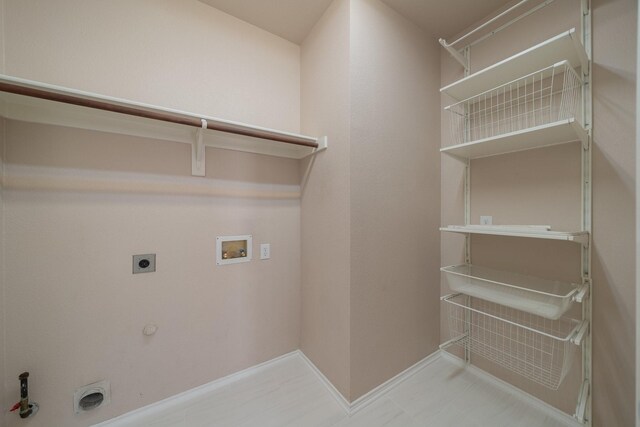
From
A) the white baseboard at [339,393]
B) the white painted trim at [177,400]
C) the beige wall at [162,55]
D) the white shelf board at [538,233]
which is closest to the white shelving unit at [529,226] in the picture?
the white shelf board at [538,233]

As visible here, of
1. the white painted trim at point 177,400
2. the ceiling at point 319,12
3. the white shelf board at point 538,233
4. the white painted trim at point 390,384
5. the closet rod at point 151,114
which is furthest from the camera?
the ceiling at point 319,12

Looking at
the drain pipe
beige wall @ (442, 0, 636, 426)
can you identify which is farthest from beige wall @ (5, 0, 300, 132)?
beige wall @ (442, 0, 636, 426)

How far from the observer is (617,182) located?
3.70 feet

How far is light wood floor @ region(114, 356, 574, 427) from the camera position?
4.22 ft

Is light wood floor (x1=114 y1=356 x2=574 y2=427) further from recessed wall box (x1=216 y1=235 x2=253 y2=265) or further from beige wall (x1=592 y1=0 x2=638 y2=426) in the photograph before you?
recessed wall box (x1=216 y1=235 x2=253 y2=265)

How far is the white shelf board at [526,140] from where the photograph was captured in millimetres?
1054

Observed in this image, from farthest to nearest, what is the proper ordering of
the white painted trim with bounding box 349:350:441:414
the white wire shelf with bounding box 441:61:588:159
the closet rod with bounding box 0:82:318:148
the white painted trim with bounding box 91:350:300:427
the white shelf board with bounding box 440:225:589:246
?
the white painted trim with bounding box 349:350:441:414
the white painted trim with bounding box 91:350:300:427
the white wire shelf with bounding box 441:61:588:159
the white shelf board with bounding box 440:225:589:246
the closet rod with bounding box 0:82:318:148

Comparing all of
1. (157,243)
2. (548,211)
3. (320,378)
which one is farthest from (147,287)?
(548,211)

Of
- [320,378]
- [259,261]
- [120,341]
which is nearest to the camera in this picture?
[120,341]

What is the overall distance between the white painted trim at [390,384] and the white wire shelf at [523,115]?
4.96 ft

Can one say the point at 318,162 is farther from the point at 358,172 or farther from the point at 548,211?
the point at 548,211

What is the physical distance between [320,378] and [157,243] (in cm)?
137

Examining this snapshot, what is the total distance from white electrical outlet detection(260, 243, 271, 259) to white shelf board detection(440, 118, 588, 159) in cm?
137

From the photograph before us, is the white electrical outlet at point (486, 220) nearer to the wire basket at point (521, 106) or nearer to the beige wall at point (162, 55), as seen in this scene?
the wire basket at point (521, 106)
